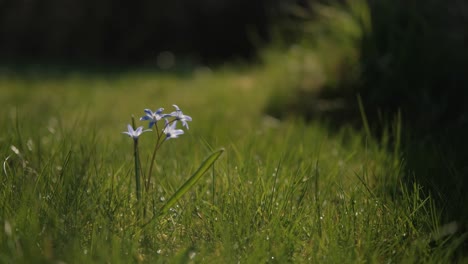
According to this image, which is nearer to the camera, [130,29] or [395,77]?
[395,77]

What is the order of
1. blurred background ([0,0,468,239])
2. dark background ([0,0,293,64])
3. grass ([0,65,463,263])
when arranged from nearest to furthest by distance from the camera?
grass ([0,65,463,263]) → blurred background ([0,0,468,239]) → dark background ([0,0,293,64])

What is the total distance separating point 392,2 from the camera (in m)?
3.82

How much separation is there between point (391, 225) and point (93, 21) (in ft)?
20.7

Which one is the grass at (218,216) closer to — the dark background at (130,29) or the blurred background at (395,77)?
the blurred background at (395,77)

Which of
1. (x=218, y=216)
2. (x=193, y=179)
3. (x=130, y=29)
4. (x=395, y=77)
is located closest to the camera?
(x=193, y=179)

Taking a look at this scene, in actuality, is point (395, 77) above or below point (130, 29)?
above

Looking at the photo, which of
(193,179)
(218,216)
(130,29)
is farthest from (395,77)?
(130,29)

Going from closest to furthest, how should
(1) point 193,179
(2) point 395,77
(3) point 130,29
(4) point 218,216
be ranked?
(1) point 193,179 → (4) point 218,216 → (2) point 395,77 → (3) point 130,29

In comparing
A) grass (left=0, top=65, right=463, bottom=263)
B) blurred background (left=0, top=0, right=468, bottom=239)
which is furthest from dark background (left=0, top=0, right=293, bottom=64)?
grass (left=0, top=65, right=463, bottom=263)

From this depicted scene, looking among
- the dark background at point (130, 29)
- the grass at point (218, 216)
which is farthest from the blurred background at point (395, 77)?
the dark background at point (130, 29)

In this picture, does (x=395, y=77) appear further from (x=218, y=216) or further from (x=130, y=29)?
(x=130, y=29)

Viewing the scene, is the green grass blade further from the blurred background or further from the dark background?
the dark background

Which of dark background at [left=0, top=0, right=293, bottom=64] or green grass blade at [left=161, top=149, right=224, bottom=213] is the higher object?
green grass blade at [left=161, top=149, right=224, bottom=213]

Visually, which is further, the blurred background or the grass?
the blurred background
